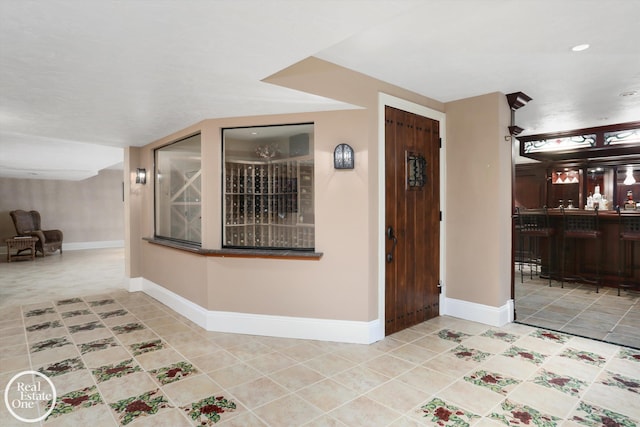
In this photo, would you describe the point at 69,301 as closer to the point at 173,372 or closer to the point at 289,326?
the point at 173,372

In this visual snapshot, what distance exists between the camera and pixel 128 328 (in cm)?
384

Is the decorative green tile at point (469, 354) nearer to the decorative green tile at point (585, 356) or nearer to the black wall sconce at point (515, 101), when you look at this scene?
the decorative green tile at point (585, 356)

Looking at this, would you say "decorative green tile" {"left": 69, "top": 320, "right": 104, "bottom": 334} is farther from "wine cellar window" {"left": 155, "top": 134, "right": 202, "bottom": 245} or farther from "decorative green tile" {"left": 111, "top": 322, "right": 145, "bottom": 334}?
"wine cellar window" {"left": 155, "top": 134, "right": 202, "bottom": 245}

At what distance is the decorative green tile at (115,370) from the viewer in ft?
8.98

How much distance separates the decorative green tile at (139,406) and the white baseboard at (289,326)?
119 centimetres

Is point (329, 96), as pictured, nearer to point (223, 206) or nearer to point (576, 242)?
point (223, 206)

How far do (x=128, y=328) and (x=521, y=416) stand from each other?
3691 millimetres

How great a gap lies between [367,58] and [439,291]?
2.66 meters

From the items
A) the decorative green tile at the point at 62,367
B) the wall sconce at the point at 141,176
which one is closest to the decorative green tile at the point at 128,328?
the decorative green tile at the point at 62,367

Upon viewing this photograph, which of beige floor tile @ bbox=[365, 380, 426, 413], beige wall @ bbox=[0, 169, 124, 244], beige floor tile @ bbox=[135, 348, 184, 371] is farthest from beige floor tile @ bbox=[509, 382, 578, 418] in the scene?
beige wall @ bbox=[0, 169, 124, 244]

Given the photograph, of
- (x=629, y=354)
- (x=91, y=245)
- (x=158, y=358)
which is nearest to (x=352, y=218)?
(x=158, y=358)

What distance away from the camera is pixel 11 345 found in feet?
11.1

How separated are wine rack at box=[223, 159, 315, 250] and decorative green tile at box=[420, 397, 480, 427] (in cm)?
173

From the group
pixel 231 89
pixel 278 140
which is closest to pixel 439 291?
pixel 278 140
